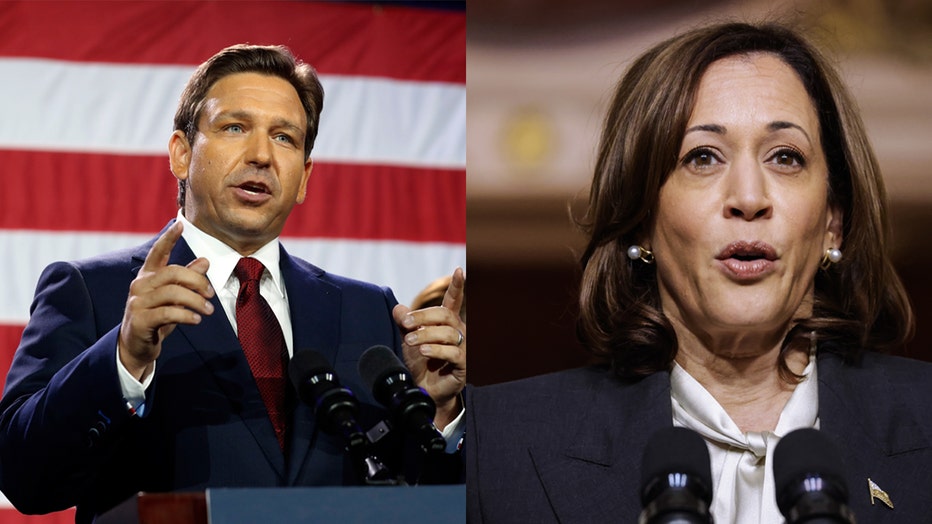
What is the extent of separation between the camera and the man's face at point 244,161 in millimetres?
2238

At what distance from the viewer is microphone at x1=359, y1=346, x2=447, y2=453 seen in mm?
1686

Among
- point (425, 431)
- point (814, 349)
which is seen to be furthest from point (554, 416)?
point (814, 349)

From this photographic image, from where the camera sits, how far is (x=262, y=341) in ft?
7.12

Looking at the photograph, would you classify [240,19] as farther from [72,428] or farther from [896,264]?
[896,264]

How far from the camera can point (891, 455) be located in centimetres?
177

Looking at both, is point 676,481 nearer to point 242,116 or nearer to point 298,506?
point 298,506

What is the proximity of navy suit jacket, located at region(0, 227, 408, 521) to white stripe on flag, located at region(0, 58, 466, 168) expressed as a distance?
27.8 inches

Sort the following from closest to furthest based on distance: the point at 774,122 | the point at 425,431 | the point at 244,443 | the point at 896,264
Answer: the point at 425,431, the point at 774,122, the point at 896,264, the point at 244,443

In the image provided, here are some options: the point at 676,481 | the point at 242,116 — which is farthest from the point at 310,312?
the point at 676,481

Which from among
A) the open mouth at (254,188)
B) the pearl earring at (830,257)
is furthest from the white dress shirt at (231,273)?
the pearl earring at (830,257)

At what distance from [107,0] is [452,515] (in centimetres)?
192

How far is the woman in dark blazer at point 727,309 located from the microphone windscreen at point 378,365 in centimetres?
21

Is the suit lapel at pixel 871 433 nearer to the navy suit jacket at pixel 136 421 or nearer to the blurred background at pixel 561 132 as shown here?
the blurred background at pixel 561 132

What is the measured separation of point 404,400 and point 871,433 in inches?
29.6
